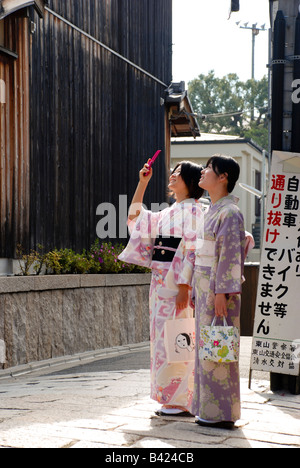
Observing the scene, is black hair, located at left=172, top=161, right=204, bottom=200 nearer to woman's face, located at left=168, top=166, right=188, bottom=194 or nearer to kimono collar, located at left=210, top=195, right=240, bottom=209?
woman's face, located at left=168, top=166, right=188, bottom=194

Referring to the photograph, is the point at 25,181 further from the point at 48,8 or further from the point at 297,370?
the point at 297,370

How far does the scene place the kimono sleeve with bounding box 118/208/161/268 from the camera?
5.95 metres

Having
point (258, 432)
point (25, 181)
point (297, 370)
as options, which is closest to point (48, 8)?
point (25, 181)

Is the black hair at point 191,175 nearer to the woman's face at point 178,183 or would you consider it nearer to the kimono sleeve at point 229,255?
the woman's face at point 178,183

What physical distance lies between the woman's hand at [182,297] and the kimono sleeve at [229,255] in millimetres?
428

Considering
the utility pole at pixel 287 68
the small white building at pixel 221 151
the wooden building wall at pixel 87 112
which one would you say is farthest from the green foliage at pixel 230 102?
the utility pole at pixel 287 68

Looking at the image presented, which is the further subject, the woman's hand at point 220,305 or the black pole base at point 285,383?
the black pole base at point 285,383

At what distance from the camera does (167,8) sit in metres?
17.5

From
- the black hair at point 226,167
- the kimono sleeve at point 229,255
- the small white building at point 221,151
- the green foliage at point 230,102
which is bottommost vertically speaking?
the kimono sleeve at point 229,255

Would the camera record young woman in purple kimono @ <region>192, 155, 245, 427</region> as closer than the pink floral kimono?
Yes

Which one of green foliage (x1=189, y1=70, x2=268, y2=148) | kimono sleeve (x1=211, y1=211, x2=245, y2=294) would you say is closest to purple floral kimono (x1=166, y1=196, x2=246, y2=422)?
kimono sleeve (x1=211, y1=211, x2=245, y2=294)

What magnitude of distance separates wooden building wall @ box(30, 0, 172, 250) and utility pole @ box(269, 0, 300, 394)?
14.8 feet

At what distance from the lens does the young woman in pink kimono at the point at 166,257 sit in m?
5.58
